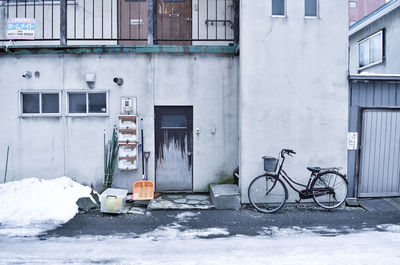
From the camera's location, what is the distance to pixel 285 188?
5902 millimetres

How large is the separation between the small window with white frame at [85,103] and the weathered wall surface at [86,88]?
0.50 feet

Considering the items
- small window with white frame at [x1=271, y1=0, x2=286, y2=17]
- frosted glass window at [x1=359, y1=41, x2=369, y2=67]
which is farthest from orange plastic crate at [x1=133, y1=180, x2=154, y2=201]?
frosted glass window at [x1=359, y1=41, x2=369, y2=67]

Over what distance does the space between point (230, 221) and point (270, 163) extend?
4.80 feet

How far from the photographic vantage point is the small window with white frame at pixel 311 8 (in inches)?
250

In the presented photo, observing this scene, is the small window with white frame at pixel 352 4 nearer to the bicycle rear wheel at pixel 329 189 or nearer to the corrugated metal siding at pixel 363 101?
the corrugated metal siding at pixel 363 101

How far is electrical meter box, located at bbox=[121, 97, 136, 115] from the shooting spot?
6871 millimetres

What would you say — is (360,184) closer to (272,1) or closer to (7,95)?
(272,1)

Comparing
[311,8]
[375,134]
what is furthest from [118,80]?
[375,134]

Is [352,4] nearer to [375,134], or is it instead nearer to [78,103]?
[375,134]

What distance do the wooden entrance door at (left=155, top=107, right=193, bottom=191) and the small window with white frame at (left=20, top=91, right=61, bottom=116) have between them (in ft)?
8.62

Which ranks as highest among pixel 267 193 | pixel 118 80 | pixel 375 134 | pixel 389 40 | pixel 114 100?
pixel 389 40

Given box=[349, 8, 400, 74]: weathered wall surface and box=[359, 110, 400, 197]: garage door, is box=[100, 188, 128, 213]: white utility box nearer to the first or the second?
box=[359, 110, 400, 197]: garage door

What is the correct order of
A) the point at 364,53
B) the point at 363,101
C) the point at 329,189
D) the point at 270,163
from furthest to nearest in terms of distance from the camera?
the point at 364,53 < the point at 363,101 < the point at 329,189 < the point at 270,163

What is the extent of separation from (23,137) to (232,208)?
540cm
